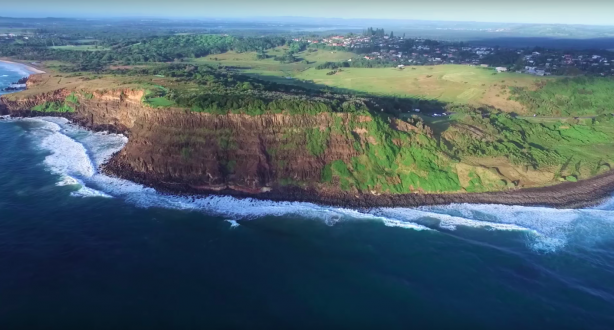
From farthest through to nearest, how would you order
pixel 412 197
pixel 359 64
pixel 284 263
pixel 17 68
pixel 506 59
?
pixel 359 64
pixel 506 59
pixel 17 68
pixel 412 197
pixel 284 263

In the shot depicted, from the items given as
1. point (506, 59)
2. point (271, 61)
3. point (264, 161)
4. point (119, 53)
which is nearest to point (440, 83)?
point (506, 59)

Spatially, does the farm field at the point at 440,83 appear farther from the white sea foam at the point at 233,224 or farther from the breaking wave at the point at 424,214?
the white sea foam at the point at 233,224

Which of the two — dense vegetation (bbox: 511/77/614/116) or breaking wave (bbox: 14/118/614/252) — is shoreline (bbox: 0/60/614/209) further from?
dense vegetation (bbox: 511/77/614/116)

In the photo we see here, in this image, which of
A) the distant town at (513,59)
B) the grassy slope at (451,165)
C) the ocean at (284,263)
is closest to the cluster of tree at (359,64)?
the distant town at (513,59)

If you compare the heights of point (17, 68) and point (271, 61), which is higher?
point (271, 61)

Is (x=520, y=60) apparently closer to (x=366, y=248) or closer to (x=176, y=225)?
(x=366, y=248)

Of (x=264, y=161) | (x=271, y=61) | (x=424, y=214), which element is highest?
(x=271, y=61)

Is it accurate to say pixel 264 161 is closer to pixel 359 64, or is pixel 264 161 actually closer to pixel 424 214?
pixel 424 214
